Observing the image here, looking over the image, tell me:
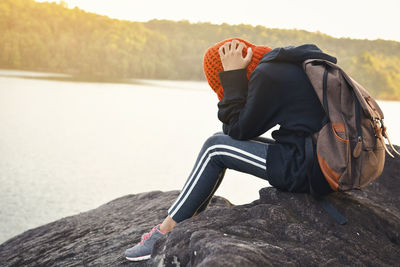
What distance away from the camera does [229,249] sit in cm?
140

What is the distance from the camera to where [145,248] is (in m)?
2.04

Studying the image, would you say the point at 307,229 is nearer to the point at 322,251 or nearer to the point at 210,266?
the point at 322,251

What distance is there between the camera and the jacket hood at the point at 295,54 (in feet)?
5.32

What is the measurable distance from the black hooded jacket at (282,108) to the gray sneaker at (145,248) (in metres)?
0.69

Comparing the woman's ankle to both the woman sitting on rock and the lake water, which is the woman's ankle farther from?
the lake water

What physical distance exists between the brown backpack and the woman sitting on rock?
0.07 metres

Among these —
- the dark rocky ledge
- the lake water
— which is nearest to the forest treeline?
the lake water

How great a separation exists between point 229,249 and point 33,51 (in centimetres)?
4737

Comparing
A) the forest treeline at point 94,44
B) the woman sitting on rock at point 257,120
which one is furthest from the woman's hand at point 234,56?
the forest treeline at point 94,44

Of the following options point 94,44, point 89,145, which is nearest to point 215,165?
point 89,145

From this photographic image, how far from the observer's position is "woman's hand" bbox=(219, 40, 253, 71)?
5.77ft

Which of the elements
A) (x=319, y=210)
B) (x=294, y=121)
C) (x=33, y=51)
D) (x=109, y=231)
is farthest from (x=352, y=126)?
(x=33, y=51)

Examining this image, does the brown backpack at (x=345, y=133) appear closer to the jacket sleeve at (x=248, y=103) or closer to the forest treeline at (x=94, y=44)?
the jacket sleeve at (x=248, y=103)

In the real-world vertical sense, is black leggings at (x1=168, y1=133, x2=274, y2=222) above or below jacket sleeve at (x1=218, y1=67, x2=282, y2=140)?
below
